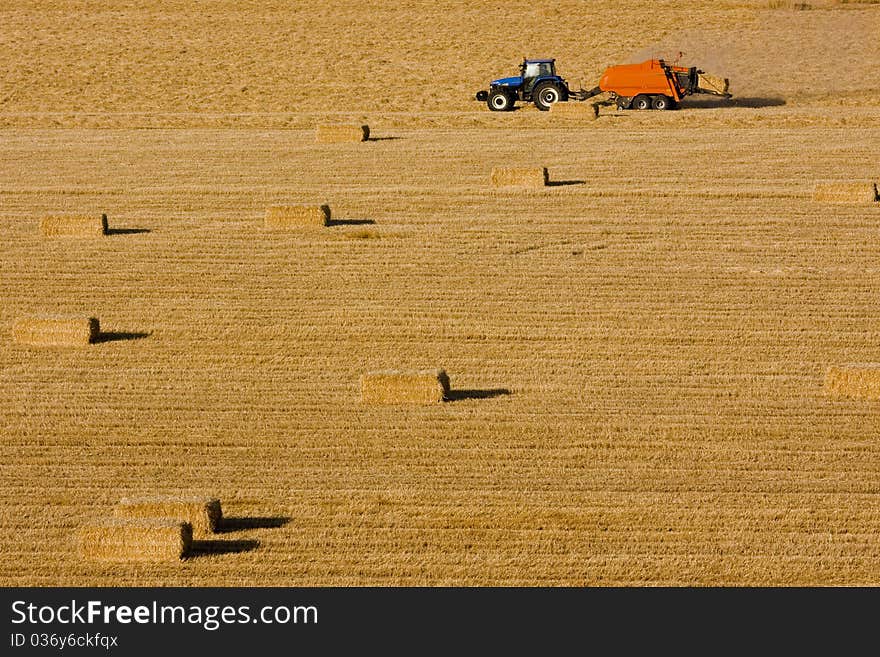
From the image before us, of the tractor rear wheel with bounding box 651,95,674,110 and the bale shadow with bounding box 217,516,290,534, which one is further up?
the tractor rear wheel with bounding box 651,95,674,110

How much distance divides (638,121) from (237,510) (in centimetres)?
2865

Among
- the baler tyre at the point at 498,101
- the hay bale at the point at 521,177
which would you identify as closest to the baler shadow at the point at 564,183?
the hay bale at the point at 521,177

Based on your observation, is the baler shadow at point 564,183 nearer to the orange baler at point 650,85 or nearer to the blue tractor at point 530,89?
the orange baler at point 650,85

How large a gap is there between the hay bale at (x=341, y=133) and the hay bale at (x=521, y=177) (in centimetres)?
691

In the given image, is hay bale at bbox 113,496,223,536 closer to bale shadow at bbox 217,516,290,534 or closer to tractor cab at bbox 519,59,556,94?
bale shadow at bbox 217,516,290,534

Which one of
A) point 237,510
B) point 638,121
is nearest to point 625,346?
point 237,510

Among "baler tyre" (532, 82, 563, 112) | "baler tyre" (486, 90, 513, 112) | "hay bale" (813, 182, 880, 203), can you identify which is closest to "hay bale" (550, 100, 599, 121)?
"baler tyre" (532, 82, 563, 112)

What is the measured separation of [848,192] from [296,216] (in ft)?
36.7

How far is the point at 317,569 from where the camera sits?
50.0ft

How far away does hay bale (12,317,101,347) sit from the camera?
23969 mm

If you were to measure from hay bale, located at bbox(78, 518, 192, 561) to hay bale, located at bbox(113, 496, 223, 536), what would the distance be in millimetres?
342

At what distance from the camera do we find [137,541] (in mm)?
15008

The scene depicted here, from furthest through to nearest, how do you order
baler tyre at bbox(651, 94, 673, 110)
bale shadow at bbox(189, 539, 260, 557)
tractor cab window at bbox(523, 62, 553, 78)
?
tractor cab window at bbox(523, 62, 553, 78)
baler tyre at bbox(651, 94, 673, 110)
bale shadow at bbox(189, 539, 260, 557)

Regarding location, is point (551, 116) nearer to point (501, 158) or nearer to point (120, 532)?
point (501, 158)
